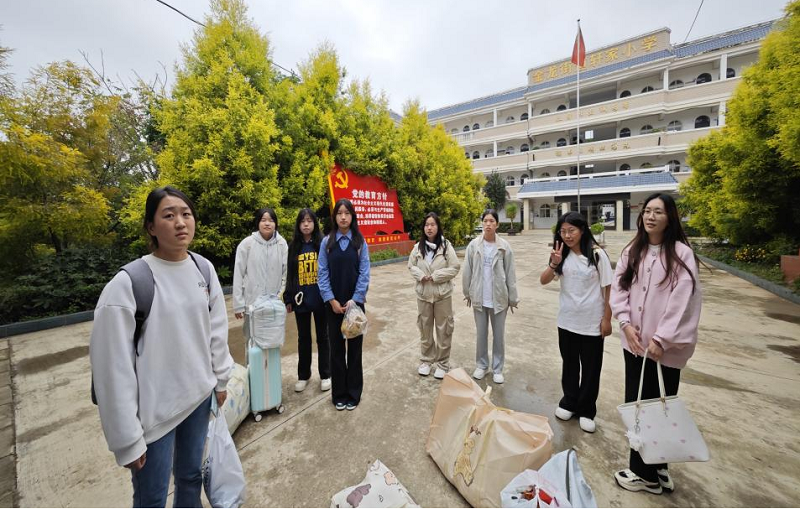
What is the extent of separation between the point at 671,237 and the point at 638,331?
0.55 m

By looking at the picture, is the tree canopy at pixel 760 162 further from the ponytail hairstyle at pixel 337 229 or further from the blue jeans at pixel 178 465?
the blue jeans at pixel 178 465

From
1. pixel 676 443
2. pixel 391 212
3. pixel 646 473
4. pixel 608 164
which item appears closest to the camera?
pixel 676 443

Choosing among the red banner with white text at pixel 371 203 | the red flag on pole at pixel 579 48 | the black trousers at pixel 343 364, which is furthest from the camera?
the red flag on pole at pixel 579 48

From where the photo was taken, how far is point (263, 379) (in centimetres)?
237

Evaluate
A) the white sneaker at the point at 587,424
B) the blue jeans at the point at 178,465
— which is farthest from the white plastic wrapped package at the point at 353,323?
the white sneaker at the point at 587,424

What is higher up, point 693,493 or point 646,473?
point 646,473

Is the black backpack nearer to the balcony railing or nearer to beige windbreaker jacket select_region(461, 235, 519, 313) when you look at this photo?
beige windbreaker jacket select_region(461, 235, 519, 313)

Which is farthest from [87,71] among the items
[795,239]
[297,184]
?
[795,239]

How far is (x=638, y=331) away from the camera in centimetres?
176

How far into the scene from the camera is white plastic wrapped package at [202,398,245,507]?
141 centimetres

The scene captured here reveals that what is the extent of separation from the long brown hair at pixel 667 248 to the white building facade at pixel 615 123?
20.0m

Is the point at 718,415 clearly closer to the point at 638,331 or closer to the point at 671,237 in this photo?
the point at 638,331

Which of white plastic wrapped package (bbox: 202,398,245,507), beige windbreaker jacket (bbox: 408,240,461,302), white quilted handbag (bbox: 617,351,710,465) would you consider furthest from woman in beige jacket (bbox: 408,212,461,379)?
white plastic wrapped package (bbox: 202,398,245,507)

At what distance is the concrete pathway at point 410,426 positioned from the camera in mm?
1749
